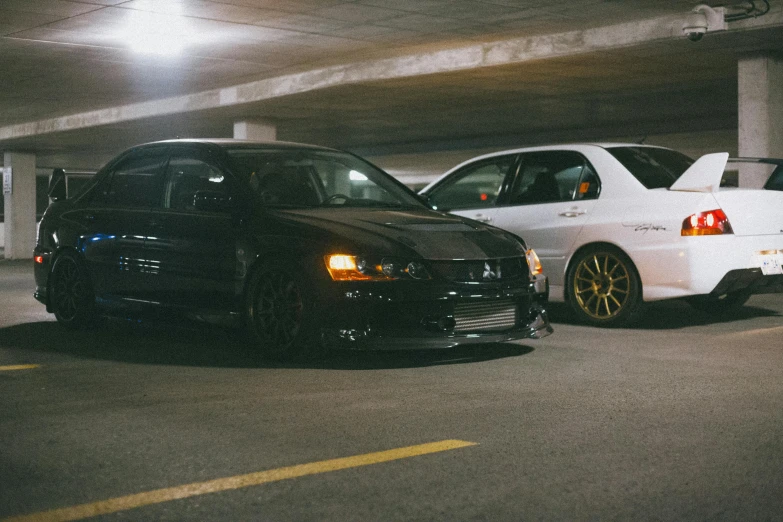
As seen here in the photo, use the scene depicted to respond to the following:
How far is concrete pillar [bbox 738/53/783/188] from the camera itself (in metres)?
16.2

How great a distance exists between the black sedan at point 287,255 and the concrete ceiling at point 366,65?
208 inches

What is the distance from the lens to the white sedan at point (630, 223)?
9.02 meters

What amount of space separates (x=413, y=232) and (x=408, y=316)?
638 mm

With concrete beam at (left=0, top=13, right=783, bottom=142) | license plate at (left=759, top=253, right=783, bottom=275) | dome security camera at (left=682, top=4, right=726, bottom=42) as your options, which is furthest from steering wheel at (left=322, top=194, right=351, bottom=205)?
concrete beam at (left=0, top=13, right=783, bottom=142)

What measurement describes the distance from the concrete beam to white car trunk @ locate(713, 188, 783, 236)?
556 centimetres

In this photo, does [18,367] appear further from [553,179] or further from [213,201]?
[553,179]

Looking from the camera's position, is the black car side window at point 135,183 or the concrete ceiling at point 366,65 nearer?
the black car side window at point 135,183

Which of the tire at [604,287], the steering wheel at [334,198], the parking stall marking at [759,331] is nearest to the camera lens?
the steering wheel at [334,198]

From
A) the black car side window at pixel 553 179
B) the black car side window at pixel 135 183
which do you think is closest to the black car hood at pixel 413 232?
the black car side window at pixel 135 183

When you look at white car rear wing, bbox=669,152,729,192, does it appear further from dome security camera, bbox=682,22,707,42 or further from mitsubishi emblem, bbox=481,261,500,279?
dome security camera, bbox=682,22,707,42

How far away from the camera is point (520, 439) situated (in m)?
4.96

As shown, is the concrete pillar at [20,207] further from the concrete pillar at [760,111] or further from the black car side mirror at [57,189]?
the black car side mirror at [57,189]

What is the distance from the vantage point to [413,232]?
7.34 meters

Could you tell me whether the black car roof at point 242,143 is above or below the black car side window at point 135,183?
above
